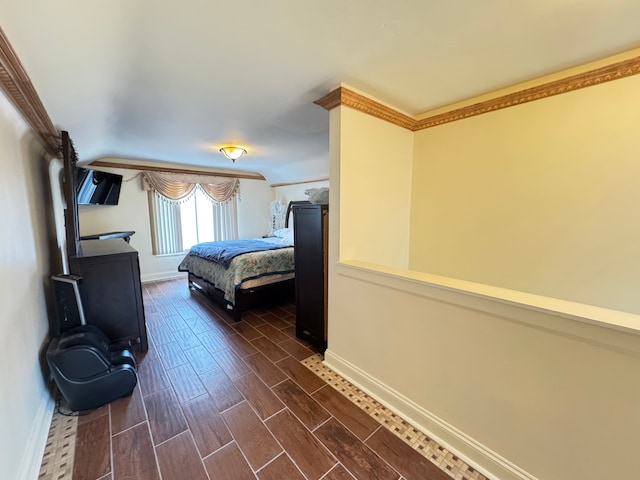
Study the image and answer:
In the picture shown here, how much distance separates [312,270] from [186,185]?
13.2ft

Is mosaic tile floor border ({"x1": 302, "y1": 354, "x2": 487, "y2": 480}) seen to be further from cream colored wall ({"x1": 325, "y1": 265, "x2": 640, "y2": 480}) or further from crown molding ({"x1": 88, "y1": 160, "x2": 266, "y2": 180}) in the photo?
crown molding ({"x1": 88, "y1": 160, "x2": 266, "y2": 180})

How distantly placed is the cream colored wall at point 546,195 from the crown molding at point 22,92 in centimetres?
286

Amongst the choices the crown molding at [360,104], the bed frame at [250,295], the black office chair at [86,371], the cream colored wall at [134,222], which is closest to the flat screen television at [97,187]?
the cream colored wall at [134,222]

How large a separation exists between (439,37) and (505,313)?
1.50 meters

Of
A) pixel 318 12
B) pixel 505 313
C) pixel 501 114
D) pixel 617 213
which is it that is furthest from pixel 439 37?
pixel 617 213

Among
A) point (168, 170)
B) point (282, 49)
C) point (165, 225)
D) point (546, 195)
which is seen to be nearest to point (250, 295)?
point (282, 49)

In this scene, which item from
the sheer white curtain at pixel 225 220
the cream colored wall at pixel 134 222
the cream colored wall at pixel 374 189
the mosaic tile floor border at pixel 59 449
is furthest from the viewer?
the sheer white curtain at pixel 225 220

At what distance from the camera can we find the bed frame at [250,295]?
10.1 ft

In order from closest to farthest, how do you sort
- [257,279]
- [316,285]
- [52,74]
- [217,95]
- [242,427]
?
[52,74] → [242,427] → [217,95] → [316,285] → [257,279]

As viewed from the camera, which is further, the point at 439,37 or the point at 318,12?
the point at 439,37

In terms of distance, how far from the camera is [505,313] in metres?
1.22

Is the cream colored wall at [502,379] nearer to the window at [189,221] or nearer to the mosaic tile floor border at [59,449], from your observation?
the mosaic tile floor border at [59,449]

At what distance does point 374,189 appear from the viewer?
7.38ft

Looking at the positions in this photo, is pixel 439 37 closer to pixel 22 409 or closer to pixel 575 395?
pixel 575 395
